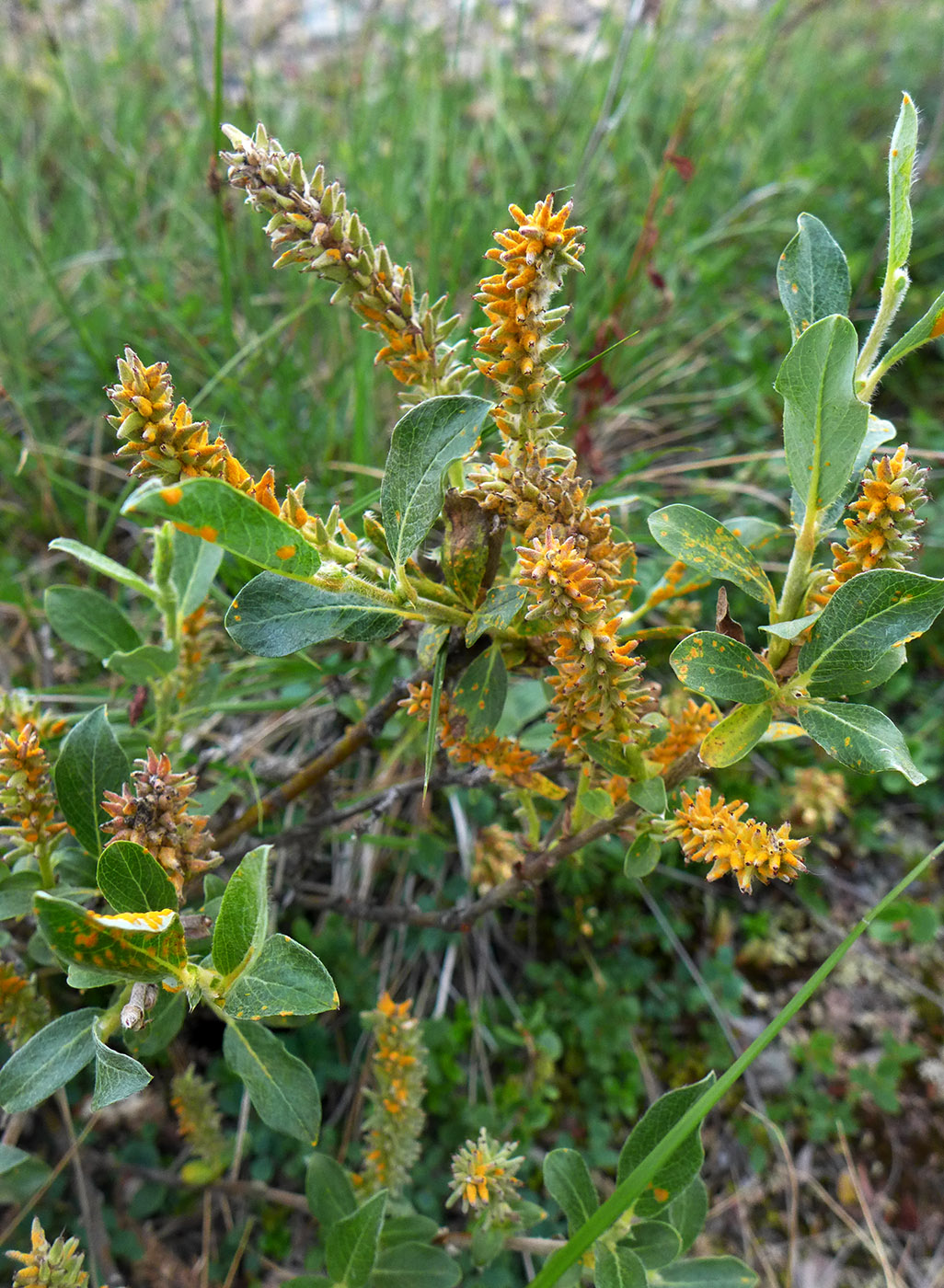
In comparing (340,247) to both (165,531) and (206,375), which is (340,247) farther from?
(206,375)

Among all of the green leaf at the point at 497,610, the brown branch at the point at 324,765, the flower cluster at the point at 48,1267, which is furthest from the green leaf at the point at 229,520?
the flower cluster at the point at 48,1267

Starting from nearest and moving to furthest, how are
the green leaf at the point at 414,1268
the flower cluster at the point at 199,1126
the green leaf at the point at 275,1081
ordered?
the green leaf at the point at 275,1081 → the green leaf at the point at 414,1268 → the flower cluster at the point at 199,1126

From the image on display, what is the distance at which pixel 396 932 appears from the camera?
6.56 ft

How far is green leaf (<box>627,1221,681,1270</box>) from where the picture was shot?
3.67 ft

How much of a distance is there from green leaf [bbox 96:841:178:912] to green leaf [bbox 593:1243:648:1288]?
2.45 ft

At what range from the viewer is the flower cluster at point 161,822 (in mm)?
954

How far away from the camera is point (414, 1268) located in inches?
50.3

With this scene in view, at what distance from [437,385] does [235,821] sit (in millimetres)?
830

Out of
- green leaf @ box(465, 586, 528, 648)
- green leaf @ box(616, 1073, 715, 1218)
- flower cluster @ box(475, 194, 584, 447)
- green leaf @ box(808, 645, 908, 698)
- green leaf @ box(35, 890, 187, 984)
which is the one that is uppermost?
flower cluster @ box(475, 194, 584, 447)

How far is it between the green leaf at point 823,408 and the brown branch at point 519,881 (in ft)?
1.17

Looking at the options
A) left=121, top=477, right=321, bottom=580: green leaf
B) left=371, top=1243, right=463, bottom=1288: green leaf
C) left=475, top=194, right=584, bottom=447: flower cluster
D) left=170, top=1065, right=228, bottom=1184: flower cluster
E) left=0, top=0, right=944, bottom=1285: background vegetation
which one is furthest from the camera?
left=0, top=0, right=944, bottom=1285: background vegetation

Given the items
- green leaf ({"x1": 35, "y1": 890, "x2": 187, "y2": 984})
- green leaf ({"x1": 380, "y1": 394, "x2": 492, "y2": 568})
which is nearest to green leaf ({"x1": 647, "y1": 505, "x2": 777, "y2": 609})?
green leaf ({"x1": 380, "y1": 394, "x2": 492, "y2": 568})

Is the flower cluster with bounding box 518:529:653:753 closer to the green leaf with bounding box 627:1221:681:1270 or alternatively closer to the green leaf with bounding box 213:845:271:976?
the green leaf with bounding box 213:845:271:976

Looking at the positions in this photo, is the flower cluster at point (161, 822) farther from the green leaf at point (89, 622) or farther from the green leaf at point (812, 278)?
the green leaf at point (812, 278)
